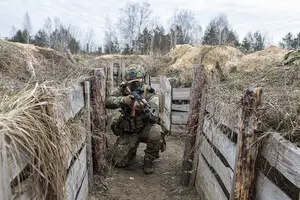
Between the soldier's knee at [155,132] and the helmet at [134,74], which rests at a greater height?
the helmet at [134,74]

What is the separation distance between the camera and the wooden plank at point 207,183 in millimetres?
3230

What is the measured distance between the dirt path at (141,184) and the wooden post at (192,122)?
9.3 inches

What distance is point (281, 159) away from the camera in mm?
1998

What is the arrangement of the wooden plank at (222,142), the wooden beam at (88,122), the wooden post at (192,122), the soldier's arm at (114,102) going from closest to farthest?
the wooden plank at (222,142) → the wooden beam at (88,122) → the wooden post at (192,122) → the soldier's arm at (114,102)

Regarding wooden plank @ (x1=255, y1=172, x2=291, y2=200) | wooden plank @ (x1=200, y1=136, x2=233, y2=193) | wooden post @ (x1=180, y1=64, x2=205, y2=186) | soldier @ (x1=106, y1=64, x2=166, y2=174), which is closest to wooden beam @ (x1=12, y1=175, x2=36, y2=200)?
wooden plank @ (x1=255, y1=172, x2=291, y2=200)

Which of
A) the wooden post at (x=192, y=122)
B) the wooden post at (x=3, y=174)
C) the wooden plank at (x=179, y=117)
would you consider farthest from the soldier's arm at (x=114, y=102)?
the wooden post at (x=3, y=174)

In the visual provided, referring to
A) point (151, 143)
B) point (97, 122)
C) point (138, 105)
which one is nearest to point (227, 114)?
point (97, 122)

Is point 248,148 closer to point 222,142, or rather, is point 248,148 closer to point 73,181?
point 222,142

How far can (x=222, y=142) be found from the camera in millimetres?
3166

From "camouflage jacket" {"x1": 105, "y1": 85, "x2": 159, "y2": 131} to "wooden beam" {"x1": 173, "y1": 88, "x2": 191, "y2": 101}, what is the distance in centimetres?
196

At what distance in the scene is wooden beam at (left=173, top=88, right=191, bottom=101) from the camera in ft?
23.8

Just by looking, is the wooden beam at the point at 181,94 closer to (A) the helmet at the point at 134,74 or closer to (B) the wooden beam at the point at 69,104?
(A) the helmet at the point at 134,74

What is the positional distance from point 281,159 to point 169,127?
548cm

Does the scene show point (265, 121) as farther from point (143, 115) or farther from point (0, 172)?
point (143, 115)
